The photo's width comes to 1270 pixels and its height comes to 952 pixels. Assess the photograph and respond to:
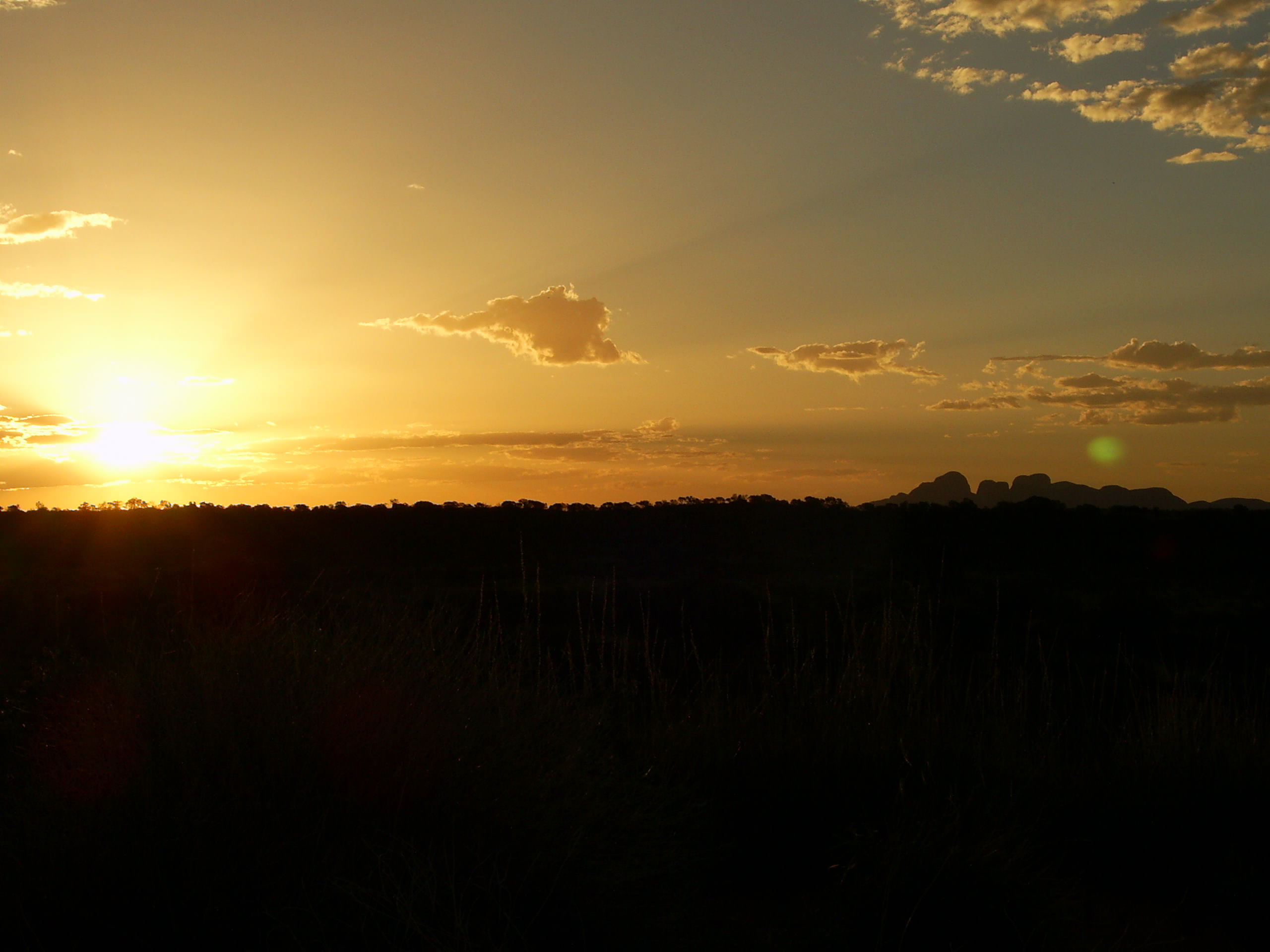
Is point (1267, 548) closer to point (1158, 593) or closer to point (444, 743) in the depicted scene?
point (1158, 593)

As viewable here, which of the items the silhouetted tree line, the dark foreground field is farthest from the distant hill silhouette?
the dark foreground field

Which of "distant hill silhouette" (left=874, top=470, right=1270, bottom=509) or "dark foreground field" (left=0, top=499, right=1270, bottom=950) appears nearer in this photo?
"dark foreground field" (left=0, top=499, right=1270, bottom=950)

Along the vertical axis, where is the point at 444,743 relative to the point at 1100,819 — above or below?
above

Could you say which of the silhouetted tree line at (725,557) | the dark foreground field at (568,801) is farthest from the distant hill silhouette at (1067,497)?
the dark foreground field at (568,801)

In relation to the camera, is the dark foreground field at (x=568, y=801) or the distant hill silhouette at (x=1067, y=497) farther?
the distant hill silhouette at (x=1067, y=497)

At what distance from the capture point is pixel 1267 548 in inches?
1483

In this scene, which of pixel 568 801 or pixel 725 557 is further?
pixel 725 557

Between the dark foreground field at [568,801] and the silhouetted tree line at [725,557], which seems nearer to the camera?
the dark foreground field at [568,801]

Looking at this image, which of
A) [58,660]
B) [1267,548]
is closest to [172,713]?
[58,660]

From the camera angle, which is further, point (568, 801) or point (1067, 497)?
point (1067, 497)

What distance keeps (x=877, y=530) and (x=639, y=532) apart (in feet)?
33.2

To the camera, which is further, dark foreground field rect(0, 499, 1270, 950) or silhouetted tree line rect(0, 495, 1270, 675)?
silhouetted tree line rect(0, 495, 1270, 675)

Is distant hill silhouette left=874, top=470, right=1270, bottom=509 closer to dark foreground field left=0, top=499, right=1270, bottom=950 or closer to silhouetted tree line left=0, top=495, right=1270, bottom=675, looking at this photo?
silhouetted tree line left=0, top=495, right=1270, bottom=675

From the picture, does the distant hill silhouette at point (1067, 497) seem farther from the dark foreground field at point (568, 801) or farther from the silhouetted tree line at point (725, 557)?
the dark foreground field at point (568, 801)
